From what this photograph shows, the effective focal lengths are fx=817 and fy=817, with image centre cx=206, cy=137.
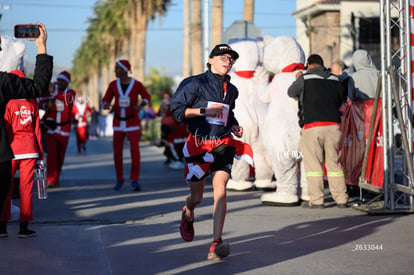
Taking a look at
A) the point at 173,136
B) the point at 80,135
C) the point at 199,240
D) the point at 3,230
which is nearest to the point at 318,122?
the point at 199,240

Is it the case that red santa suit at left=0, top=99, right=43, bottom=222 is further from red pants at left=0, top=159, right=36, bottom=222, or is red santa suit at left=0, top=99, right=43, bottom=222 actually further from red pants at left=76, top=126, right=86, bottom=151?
red pants at left=76, top=126, right=86, bottom=151

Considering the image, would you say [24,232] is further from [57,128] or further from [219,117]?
[57,128]

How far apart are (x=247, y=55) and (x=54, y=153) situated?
146 inches

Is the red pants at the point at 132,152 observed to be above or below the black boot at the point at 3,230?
above

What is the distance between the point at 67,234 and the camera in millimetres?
8273

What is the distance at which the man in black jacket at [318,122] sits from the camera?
9984 mm

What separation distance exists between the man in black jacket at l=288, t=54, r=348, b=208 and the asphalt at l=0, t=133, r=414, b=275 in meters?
0.41

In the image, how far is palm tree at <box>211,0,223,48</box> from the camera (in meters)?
24.5

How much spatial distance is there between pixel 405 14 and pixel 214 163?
3676 millimetres

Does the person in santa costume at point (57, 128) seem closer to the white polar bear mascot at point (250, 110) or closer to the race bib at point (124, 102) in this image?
the race bib at point (124, 102)

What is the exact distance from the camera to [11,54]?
8.08 m

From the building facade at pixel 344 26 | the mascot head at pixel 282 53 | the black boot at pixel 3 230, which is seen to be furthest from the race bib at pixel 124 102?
the building facade at pixel 344 26

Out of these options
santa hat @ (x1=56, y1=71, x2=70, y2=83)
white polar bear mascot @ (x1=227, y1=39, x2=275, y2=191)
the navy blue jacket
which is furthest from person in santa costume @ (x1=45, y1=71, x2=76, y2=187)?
the navy blue jacket

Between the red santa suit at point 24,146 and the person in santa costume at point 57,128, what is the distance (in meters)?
5.25
